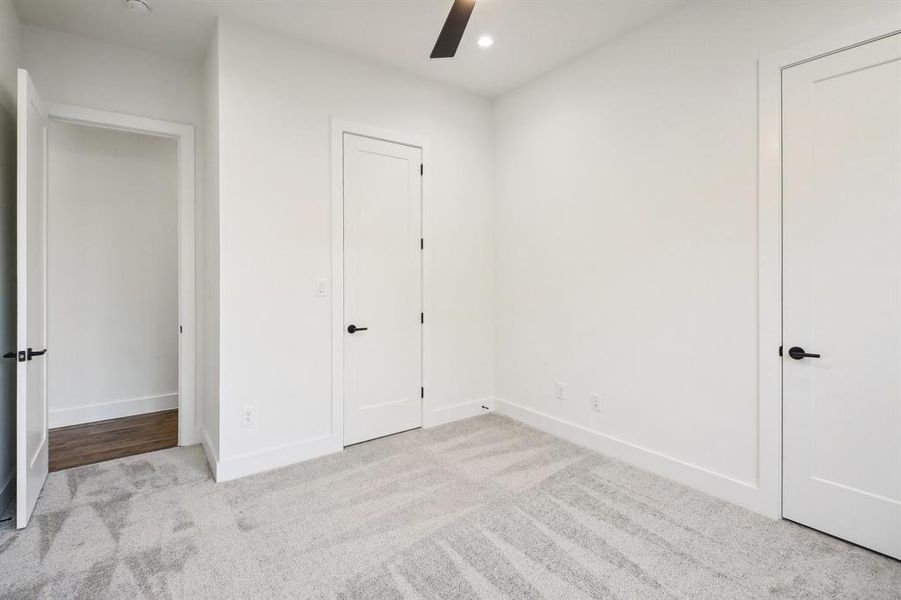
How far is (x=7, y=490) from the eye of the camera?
2373mm

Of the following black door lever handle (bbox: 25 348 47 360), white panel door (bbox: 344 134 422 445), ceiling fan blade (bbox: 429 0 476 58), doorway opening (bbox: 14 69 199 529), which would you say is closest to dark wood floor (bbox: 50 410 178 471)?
doorway opening (bbox: 14 69 199 529)

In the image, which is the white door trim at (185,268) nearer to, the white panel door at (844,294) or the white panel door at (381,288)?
the white panel door at (381,288)

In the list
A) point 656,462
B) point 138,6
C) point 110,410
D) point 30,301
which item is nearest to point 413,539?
point 656,462

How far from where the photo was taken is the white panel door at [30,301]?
2.15 meters

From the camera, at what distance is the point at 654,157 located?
110 inches

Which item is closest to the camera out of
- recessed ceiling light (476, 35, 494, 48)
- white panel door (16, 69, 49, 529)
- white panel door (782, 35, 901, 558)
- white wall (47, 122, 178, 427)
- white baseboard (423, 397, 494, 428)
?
white panel door (782, 35, 901, 558)

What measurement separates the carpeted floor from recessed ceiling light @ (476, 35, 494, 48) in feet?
9.52

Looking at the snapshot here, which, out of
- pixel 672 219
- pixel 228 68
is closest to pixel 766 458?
pixel 672 219

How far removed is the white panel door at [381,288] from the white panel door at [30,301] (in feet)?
5.63

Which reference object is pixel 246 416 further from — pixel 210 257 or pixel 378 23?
pixel 378 23

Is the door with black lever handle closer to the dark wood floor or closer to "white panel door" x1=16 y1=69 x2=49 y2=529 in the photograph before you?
"white panel door" x1=16 y1=69 x2=49 y2=529

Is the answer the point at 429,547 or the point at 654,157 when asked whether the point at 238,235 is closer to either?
the point at 429,547

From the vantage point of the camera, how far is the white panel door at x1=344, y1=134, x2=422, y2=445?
10.7 feet

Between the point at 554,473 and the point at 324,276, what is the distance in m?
2.07
